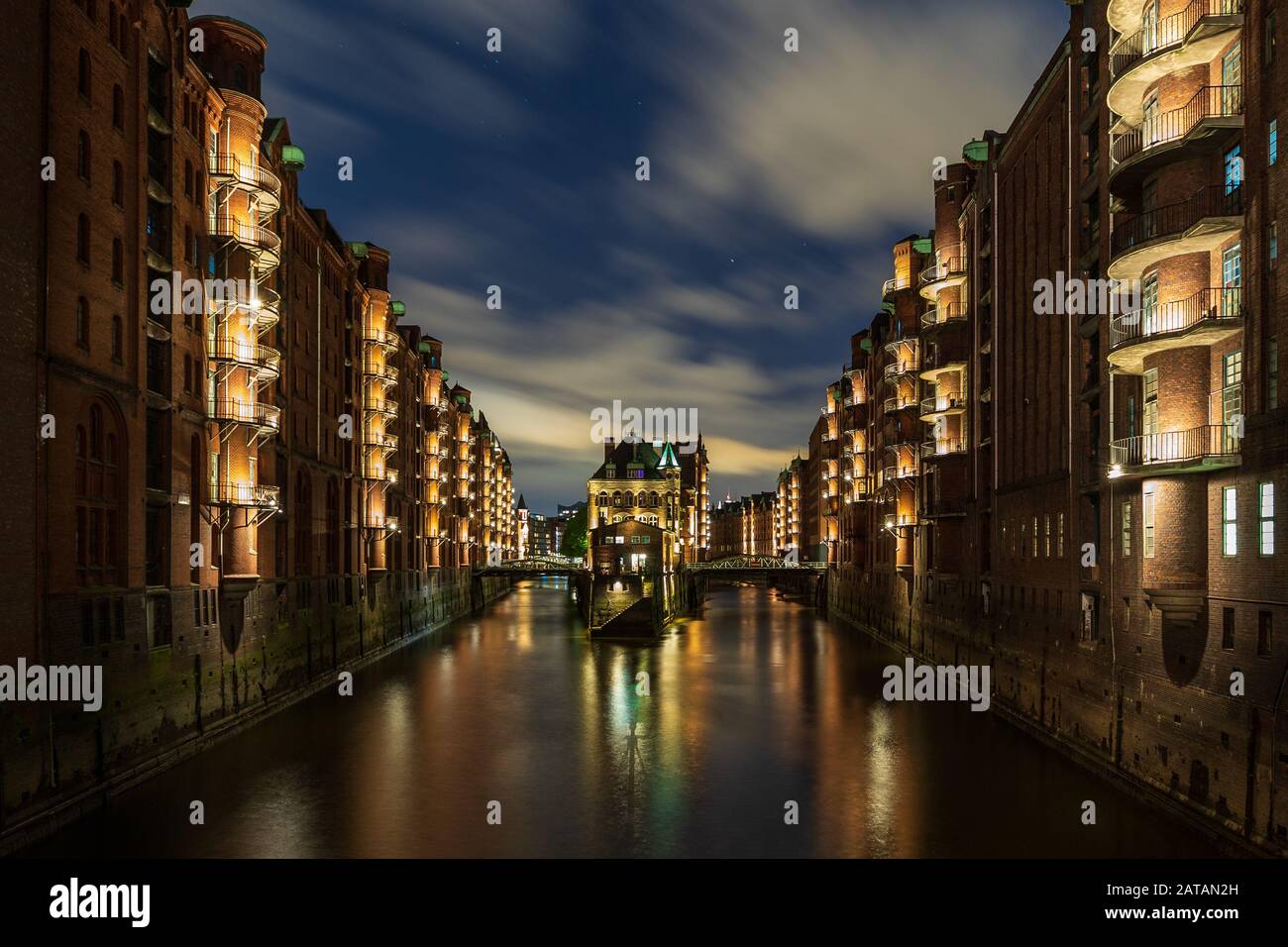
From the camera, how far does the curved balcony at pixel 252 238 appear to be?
37594 mm

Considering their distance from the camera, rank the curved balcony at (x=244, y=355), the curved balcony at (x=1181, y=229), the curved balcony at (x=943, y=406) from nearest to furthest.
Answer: the curved balcony at (x=1181, y=229) < the curved balcony at (x=244, y=355) < the curved balcony at (x=943, y=406)

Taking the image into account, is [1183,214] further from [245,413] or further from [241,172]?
[245,413]

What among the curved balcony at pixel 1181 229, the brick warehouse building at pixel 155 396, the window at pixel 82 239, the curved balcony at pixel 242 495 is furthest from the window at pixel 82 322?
the curved balcony at pixel 1181 229

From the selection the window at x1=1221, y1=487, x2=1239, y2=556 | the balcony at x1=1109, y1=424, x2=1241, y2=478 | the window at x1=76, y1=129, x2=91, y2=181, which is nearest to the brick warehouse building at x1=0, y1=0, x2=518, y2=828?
the window at x1=76, y1=129, x2=91, y2=181

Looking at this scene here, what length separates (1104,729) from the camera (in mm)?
30047

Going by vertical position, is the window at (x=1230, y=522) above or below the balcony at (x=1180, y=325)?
below

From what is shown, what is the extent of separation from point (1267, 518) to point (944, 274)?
32.0 metres

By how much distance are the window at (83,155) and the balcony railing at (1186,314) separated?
28.2 m

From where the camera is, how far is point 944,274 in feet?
169

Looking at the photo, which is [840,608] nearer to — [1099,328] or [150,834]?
[1099,328]

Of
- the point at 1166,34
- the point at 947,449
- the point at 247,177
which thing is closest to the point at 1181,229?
the point at 1166,34

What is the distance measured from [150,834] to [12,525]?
324 inches

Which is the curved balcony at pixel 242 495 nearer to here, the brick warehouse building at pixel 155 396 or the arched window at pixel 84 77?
the brick warehouse building at pixel 155 396
